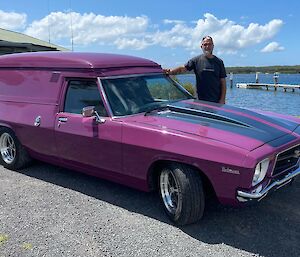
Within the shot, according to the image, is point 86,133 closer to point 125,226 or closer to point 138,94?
point 138,94

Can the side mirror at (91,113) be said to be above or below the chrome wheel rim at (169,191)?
above

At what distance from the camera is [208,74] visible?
21.7ft

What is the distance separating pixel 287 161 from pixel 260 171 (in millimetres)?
622

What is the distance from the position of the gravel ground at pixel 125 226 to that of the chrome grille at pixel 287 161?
22.0 inches

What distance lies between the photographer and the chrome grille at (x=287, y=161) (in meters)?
4.05

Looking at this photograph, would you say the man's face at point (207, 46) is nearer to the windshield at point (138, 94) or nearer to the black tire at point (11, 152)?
the windshield at point (138, 94)

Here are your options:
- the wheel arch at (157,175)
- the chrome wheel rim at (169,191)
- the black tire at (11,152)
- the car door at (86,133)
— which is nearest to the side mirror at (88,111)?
the car door at (86,133)

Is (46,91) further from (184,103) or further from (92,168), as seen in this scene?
(184,103)

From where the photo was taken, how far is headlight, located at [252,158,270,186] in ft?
12.2

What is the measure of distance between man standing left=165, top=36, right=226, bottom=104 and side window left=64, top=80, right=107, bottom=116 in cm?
180

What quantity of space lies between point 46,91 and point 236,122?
2812 mm

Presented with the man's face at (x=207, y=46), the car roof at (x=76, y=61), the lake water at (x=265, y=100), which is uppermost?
the man's face at (x=207, y=46)

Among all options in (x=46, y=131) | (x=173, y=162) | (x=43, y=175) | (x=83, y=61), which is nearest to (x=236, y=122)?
(x=173, y=162)

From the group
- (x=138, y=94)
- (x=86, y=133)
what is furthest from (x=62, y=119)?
(x=138, y=94)
